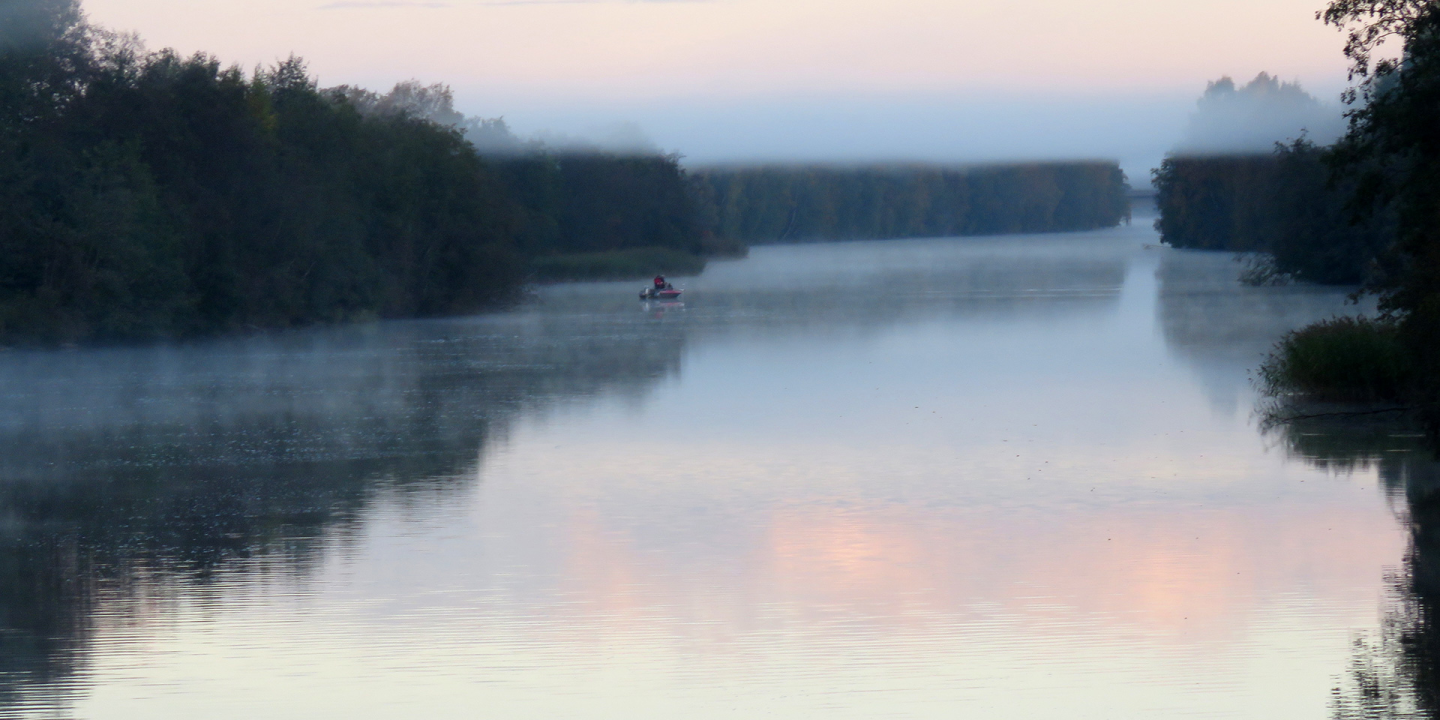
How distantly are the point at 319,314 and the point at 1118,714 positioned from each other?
1715 inches

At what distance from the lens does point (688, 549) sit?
1228 centimetres

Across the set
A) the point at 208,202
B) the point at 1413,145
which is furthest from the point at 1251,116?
the point at 1413,145

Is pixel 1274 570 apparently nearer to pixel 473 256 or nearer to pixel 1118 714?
pixel 1118 714

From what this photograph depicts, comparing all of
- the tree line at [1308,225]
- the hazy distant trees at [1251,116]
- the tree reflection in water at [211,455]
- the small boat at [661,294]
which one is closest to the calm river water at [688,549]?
the tree reflection in water at [211,455]

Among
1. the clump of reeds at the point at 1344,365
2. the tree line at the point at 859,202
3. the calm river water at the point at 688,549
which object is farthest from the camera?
the tree line at the point at 859,202

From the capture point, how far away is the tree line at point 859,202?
15012 centimetres

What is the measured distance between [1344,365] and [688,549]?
11675 mm

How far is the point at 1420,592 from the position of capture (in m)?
10.4

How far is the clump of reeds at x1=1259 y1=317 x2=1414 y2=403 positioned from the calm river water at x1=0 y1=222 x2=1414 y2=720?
82cm

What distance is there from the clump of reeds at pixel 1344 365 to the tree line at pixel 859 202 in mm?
106321

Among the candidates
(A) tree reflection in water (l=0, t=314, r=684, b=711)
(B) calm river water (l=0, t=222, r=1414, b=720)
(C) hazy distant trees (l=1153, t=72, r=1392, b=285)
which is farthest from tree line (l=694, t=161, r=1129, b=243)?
(B) calm river water (l=0, t=222, r=1414, b=720)

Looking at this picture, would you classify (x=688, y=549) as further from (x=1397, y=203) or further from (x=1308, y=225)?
(x=1308, y=225)

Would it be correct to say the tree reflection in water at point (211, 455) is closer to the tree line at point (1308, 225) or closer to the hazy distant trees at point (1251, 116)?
the tree line at point (1308, 225)

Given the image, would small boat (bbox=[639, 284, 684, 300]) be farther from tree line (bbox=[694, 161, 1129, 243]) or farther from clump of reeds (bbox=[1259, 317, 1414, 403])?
tree line (bbox=[694, 161, 1129, 243])
